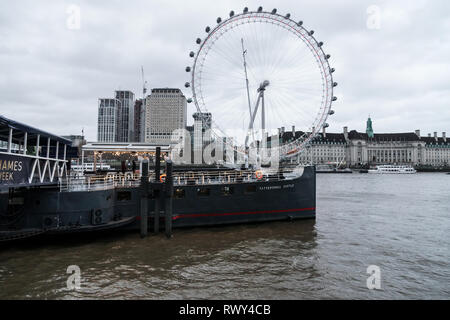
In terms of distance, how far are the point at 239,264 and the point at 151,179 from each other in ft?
42.1

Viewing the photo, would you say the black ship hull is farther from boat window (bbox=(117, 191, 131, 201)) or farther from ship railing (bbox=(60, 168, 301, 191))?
ship railing (bbox=(60, 168, 301, 191))

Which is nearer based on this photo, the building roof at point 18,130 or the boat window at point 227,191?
the building roof at point 18,130

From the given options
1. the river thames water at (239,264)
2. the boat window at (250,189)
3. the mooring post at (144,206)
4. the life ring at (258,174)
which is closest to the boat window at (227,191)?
the boat window at (250,189)

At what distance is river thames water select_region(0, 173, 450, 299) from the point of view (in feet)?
42.0

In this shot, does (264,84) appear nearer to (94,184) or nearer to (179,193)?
(179,193)

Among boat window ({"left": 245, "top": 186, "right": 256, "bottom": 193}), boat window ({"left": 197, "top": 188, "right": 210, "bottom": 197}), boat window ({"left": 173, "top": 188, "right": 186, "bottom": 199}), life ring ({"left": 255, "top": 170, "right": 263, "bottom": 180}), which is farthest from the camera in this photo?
life ring ({"left": 255, "top": 170, "right": 263, "bottom": 180})

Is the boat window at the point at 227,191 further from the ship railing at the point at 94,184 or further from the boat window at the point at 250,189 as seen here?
the ship railing at the point at 94,184

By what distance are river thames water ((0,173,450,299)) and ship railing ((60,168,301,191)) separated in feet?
12.2

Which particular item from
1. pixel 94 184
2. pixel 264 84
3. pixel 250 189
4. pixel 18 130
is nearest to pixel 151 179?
pixel 94 184

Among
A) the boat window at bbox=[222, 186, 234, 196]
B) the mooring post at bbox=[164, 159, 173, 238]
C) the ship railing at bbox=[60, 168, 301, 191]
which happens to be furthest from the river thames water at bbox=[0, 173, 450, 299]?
the ship railing at bbox=[60, 168, 301, 191]

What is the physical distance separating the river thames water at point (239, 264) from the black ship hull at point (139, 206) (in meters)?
1.17

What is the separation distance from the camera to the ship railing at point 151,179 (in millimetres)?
20312
